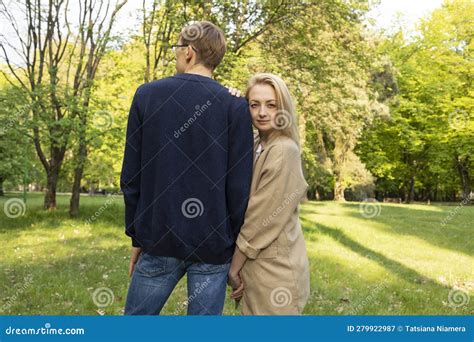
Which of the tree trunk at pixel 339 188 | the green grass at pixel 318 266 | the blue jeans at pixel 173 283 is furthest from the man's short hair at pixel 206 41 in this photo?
the tree trunk at pixel 339 188

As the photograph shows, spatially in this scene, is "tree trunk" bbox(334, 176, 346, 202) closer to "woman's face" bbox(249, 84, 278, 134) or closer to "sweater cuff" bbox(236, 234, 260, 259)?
"woman's face" bbox(249, 84, 278, 134)

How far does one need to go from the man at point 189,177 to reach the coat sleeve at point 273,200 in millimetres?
71

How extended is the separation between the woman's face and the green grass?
375 cm

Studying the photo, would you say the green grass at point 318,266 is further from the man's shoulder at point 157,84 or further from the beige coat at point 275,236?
the man's shoulder at point 157,84

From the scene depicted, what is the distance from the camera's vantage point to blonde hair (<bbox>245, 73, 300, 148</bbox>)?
2.61 m

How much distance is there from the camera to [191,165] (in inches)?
96.4

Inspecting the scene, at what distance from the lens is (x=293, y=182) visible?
2.53 metres

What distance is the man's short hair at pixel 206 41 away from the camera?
256cm

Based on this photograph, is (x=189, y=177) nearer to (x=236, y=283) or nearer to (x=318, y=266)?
(x=236, y=283)

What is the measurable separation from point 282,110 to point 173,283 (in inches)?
44.0

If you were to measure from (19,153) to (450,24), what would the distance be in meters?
22.9

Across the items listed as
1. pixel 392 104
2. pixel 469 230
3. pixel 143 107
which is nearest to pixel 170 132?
pixel 143 107

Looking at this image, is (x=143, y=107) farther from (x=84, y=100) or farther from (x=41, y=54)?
(x=41, y=54)

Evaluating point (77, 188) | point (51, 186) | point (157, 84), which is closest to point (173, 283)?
point (157, 84)
